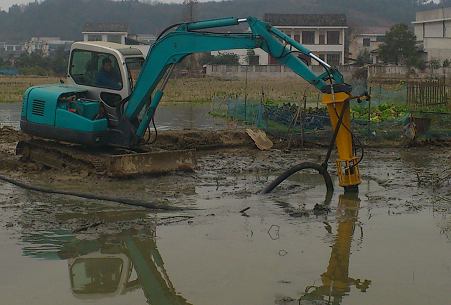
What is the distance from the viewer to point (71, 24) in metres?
158

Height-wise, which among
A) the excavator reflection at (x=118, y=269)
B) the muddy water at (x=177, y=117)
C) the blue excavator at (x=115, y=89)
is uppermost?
the blue excavator at (x=115, y=89)

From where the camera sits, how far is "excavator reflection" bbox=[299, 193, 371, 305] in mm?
6715

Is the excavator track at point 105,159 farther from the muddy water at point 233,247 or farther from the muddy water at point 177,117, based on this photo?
the muddy water at point 177,117

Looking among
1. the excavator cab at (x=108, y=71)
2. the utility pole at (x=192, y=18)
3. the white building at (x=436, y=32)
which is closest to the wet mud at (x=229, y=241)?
the excavator cab at (x=108, y=71)

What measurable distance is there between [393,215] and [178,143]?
27.5 ft

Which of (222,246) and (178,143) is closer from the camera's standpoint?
(222,246)

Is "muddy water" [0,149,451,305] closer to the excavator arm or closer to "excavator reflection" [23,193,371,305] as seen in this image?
"excavator reflection" [23,193,371,305]

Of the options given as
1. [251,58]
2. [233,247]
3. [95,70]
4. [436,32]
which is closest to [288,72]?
[251,58]

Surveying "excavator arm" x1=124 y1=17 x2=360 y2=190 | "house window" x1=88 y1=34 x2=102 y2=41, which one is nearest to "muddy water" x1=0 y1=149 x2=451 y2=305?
"excavator arm" x1=124 y1=17 x2=360 y2=190

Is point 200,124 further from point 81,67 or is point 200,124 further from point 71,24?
point 71,24

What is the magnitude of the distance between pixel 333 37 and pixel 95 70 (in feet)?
202

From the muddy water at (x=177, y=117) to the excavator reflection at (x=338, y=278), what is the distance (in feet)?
44.5

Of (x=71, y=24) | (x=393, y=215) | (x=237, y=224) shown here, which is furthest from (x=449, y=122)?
(x=71, y=24)

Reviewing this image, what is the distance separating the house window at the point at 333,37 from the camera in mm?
72688
